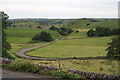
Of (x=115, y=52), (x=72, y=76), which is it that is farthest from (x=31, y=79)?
(x=115, y=52)

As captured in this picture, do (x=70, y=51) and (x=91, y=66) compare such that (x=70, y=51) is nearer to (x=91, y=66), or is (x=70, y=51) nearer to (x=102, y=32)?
(x=91, y=66)

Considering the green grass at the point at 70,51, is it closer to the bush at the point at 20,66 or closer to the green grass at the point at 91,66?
the green grass at the point at 91,66

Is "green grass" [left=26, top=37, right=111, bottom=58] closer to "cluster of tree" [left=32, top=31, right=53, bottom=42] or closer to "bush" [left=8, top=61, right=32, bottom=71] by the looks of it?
"cluster of tree" [left=32, top=31, right=53, bottom=42]

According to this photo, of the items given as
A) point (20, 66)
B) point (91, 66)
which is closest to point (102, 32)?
point (91, 66)

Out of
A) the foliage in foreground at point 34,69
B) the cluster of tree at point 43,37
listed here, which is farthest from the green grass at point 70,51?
the foliage in foreground at point 34,69

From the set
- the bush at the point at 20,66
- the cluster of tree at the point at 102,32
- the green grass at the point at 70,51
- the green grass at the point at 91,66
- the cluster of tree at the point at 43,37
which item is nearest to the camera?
the bush at the point at 20,66

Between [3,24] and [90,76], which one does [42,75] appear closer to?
[90,76]

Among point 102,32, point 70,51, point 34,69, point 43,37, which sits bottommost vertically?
point 70,51

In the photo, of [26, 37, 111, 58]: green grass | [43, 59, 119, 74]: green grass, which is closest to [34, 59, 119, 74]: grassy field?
[43, 59, 119, 74]: green grass

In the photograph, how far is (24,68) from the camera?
353 inches

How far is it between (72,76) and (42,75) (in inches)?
60.3

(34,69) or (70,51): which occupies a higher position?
(34,69)

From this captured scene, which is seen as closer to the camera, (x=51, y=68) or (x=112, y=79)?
(x=112, y=79)

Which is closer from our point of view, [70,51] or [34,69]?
[34,69]
